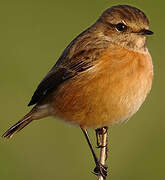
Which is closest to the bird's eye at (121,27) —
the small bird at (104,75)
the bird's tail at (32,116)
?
the small bird at (104,75)

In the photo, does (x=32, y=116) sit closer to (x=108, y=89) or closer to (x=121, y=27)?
(x=108, y=89)

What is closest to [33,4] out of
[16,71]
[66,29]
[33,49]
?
[66,29]

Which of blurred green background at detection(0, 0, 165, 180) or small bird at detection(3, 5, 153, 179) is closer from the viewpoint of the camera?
small bird at detection(3, 5, 153, 179)

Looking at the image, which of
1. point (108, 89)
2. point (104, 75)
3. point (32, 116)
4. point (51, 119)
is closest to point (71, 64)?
point (104, 75)

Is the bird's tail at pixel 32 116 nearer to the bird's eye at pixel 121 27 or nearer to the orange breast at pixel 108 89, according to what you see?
the orange breast at pixel 108 89

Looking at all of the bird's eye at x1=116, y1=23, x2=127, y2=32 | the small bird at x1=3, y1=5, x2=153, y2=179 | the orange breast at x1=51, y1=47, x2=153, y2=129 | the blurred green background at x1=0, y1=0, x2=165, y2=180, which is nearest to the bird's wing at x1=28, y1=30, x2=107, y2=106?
the small bird at x1=3, y1=5, x2=153, y2=179

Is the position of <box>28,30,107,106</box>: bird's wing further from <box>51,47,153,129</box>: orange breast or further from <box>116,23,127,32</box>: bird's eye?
<box>116,23,127,32</box>: bird's eye

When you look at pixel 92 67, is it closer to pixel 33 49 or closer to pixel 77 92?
pixel 77 92
